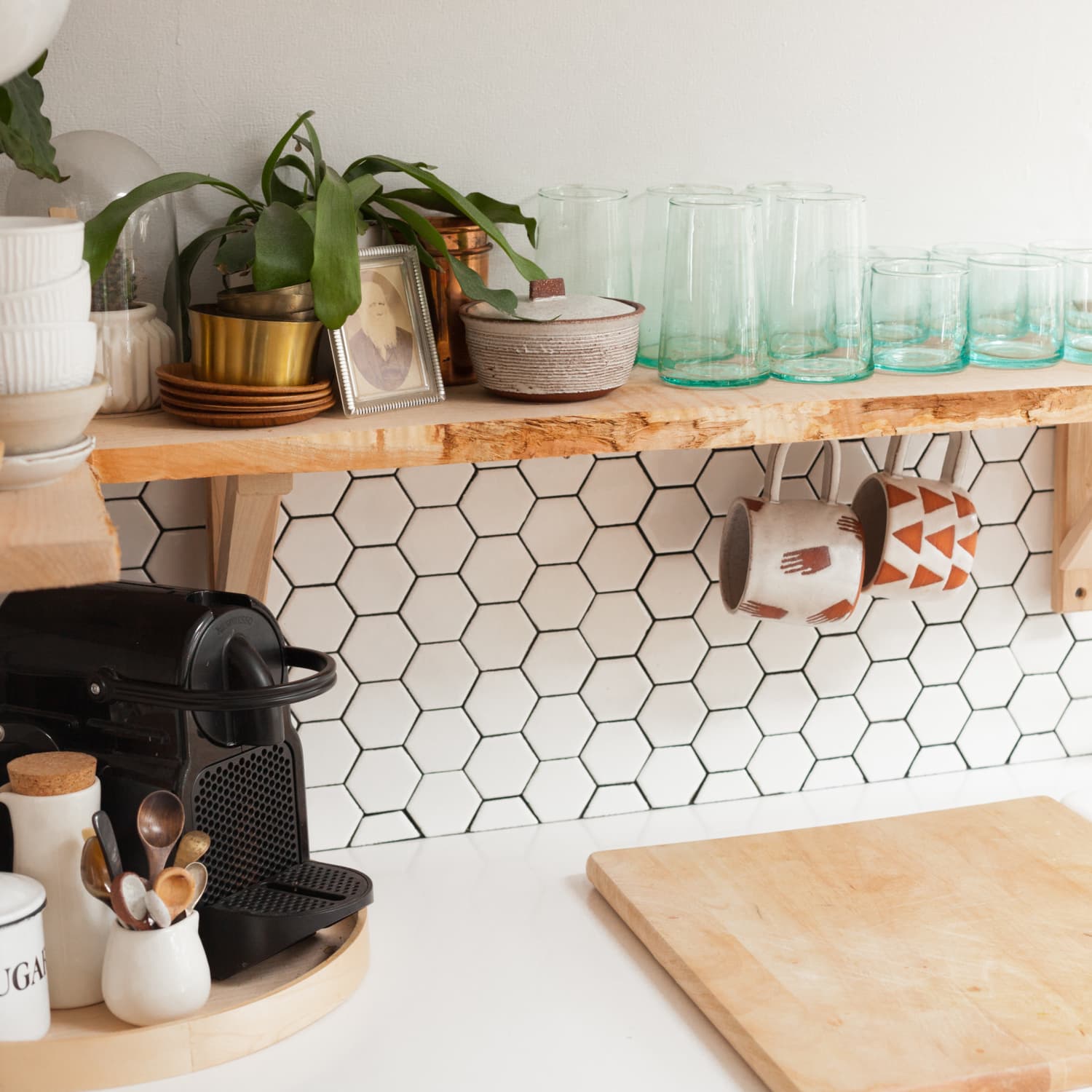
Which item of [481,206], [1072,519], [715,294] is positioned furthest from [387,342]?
[1072,519]

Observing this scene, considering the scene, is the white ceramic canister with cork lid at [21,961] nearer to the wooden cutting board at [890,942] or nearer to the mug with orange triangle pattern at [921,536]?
the wooden cutting board at [890,942]

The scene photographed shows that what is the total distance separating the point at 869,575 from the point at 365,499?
61 cm

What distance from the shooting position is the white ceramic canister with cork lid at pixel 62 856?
1.13 metres

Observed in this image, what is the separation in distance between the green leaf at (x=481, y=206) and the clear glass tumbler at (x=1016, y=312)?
48cm

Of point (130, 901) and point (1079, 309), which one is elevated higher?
point (1079, 309)

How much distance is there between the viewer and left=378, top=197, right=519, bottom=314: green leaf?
118 centimetres

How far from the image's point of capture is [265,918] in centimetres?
119

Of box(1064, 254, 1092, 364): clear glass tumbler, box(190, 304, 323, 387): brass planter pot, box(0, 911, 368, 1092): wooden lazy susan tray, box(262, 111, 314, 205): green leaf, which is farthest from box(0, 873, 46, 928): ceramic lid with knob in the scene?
box(1064, 254, 1092, 364): clear glass tumbler

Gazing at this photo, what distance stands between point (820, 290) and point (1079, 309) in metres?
0.31

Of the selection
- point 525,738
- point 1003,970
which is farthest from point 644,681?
point 1003,970

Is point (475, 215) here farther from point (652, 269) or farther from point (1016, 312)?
point (1016, 312)

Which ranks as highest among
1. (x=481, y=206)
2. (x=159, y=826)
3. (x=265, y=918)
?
(x=481, y=206)

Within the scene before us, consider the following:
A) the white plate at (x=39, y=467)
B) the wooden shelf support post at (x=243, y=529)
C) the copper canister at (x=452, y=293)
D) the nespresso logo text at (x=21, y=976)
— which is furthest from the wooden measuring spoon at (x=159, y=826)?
the copper canister at (x=452, y=293)

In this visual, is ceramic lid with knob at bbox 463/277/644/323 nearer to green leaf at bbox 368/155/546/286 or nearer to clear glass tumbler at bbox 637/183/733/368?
green leaf at bbox 368/155/546/286
